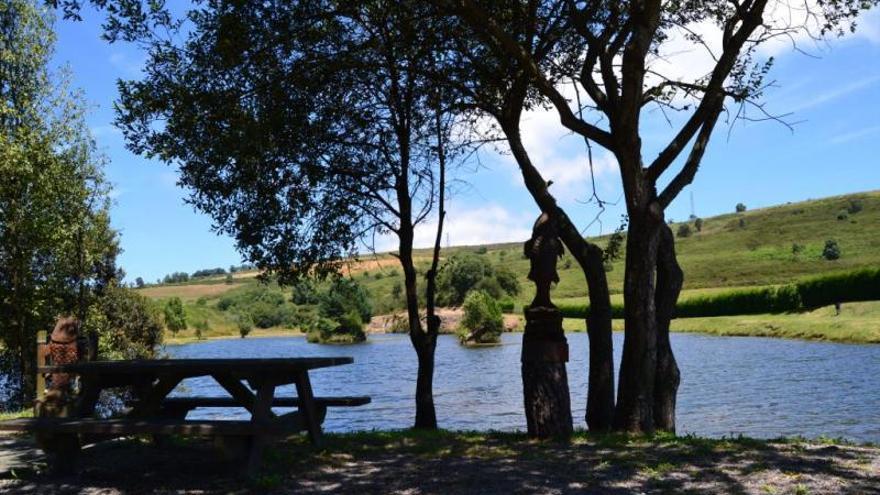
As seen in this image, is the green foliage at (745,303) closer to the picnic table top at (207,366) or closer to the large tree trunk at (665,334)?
the large tree trunk at (665,334)

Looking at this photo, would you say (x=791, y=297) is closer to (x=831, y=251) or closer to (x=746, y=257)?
(x=831, y=251)

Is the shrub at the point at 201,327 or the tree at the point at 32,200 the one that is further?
the shrub at the point at 201,327

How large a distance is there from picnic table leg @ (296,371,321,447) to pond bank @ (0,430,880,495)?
23 cm

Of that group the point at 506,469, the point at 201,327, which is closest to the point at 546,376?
the point at 506,469

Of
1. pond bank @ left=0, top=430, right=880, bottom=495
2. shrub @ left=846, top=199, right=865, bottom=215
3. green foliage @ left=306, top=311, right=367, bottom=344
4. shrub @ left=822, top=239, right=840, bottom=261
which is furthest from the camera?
shrub @ left=846, top=199, right=865, bottom=215

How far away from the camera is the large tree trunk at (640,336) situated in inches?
378

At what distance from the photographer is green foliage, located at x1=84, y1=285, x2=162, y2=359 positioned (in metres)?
25.4

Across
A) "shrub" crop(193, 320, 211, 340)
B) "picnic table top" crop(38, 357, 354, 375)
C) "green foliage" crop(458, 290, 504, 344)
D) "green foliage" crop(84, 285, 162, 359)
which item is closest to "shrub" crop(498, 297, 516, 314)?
"green foliage" crop(458, 290, 504, 344)

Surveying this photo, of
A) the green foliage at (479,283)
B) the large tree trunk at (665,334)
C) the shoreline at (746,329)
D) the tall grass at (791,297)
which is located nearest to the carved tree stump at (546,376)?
the large tree trunk at (665,334)

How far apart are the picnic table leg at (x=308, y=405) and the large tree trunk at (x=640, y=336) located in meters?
3.89

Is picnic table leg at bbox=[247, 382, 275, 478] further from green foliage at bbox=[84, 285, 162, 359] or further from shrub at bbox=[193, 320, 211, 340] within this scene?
shrub at bbox=[193, 320, 211, 340]

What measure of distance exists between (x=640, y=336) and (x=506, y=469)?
3405 millimetres

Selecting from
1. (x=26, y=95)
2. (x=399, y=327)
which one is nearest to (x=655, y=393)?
(x=26, y=95)

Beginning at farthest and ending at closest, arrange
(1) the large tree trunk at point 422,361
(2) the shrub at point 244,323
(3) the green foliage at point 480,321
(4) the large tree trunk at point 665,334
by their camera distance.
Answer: (2) the shrub at point 244,323 < (3) the green foliage at point 480,321 < (1) the large tree trunk at point 422,361 < (4) the large tree trunk at point 665,334
